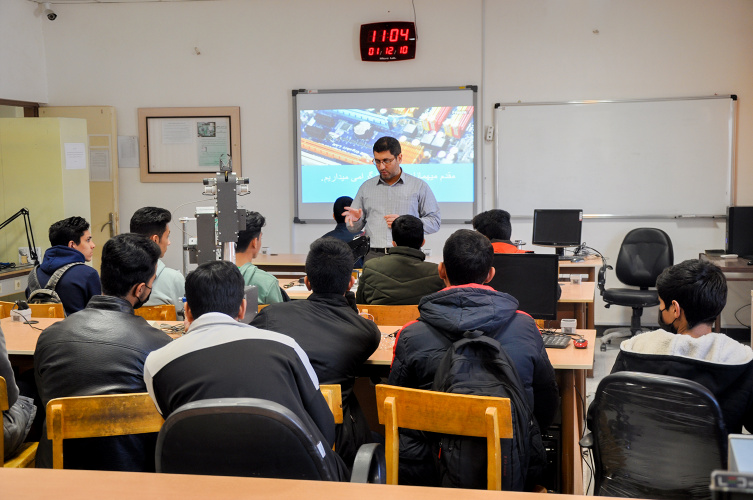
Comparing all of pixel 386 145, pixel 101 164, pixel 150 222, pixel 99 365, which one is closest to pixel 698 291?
pixel 99 365

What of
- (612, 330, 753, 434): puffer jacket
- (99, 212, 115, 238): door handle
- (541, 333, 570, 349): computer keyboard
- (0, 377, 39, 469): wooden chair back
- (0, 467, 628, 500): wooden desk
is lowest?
(0, 377, 39, 469): wooden chair back

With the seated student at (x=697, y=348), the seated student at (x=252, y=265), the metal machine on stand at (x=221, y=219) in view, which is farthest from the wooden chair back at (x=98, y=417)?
the seated student at (x=252, y=265)

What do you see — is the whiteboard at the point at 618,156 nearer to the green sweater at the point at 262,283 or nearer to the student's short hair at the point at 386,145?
the student's short hair at the point at 386,145

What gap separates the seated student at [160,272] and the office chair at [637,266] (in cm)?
366

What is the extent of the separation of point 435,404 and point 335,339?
67 centimetres

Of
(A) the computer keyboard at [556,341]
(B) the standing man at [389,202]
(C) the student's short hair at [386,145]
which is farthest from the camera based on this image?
(B) the standing man at [389,202]

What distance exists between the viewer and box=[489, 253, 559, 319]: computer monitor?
342 centimetres

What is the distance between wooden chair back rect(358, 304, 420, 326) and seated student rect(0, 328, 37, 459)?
5.22 feet

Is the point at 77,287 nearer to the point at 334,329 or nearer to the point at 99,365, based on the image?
the point at 99,365

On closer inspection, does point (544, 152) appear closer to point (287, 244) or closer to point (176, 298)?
point (287, 244)

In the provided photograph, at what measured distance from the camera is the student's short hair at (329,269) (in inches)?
107

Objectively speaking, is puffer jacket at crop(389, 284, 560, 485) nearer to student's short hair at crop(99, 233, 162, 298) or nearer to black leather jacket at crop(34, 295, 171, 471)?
black leather jacket at crop(34, 295, 171, 471)

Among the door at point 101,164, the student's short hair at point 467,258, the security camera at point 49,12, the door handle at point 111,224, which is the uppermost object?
the security camera at point 49,12

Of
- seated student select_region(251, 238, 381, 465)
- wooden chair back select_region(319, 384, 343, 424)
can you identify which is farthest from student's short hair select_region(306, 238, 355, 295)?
wooden chair back select_region(319, 384, 343, 424)
